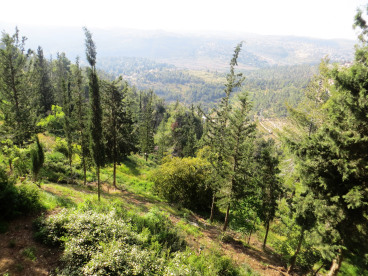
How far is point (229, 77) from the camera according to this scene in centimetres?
1697

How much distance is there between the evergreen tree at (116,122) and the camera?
63.6ft

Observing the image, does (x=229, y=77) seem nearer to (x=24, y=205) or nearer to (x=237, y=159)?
(x=237, y=159)

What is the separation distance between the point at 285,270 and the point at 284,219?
3939mm

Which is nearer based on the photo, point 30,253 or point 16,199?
point 30,253

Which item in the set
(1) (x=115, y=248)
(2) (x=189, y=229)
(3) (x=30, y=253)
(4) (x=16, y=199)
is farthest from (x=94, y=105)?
(2) (x=189, y=229)

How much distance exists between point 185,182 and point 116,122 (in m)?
8.90

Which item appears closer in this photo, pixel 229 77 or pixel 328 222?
pixel 328 222

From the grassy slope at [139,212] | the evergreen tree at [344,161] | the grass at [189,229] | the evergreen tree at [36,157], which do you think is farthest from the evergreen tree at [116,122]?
the evergreen tree at [344,161]

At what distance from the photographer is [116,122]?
Result: 20.7 meters

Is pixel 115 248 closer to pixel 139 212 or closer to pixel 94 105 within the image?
pixel 139 212

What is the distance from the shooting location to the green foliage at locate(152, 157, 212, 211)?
1964cm

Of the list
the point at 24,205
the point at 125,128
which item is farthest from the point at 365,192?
the point at 125,128

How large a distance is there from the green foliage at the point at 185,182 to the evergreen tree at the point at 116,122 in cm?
437

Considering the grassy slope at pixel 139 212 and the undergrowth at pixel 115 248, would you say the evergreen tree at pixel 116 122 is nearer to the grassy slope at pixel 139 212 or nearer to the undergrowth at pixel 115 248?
the grassy slope at pixel 139 212
